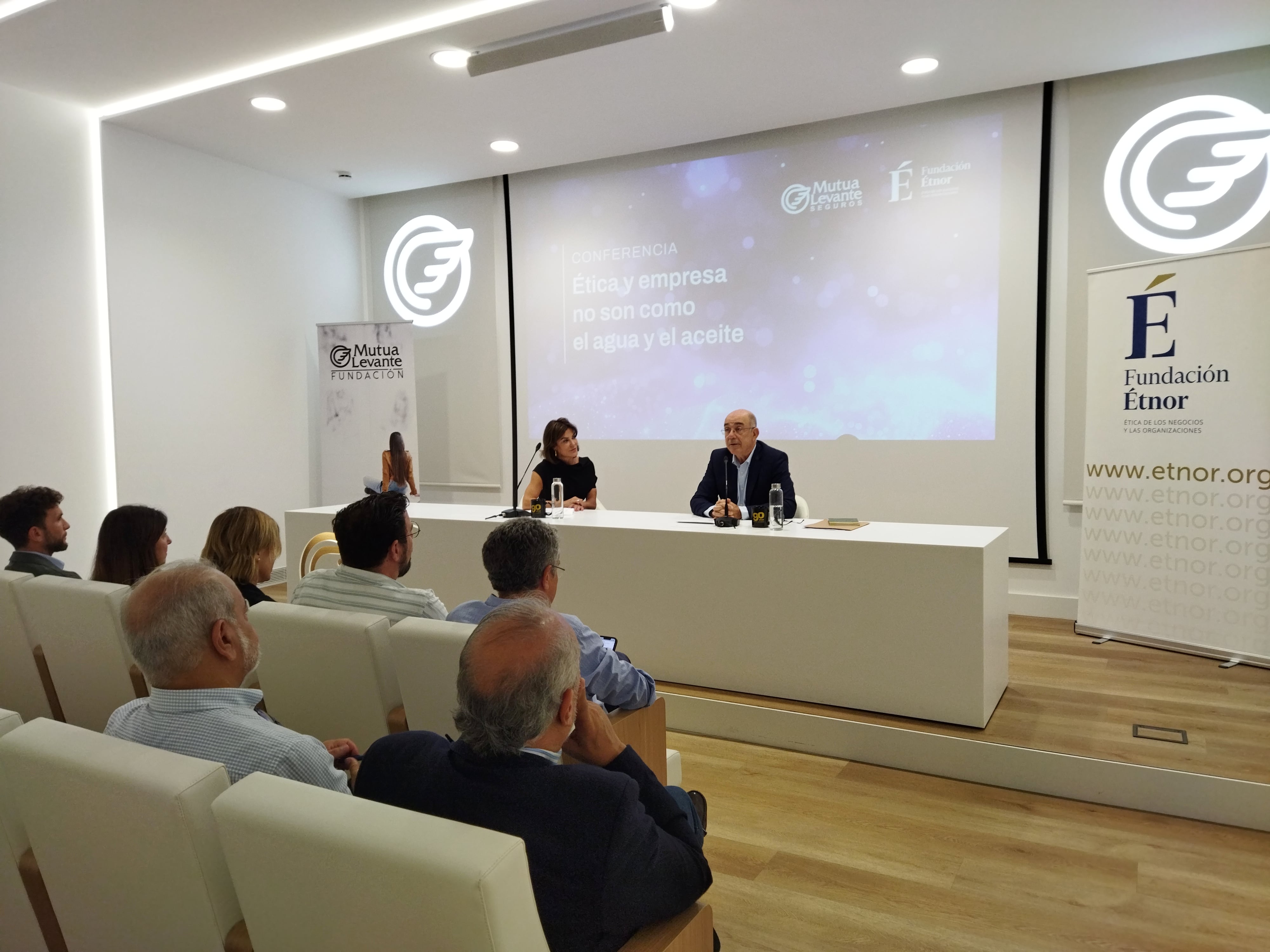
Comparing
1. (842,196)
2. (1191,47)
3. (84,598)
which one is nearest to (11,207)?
(84,598)

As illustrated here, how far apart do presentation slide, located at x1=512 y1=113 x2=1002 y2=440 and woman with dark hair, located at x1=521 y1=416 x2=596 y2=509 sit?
1.48 meters

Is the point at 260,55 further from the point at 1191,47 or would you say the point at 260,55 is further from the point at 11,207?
the point at 1191,47

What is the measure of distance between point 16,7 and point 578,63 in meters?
2.76

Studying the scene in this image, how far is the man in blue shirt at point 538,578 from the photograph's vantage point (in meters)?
2.23

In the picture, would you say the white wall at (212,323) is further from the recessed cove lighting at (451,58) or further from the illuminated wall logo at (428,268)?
the recessed cove lighting at (451,58)

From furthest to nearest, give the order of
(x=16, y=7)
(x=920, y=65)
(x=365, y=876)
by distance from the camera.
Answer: (x=920, y=65)
(x=16, y=7)
(x=365, y=876)

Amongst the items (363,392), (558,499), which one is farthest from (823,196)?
(363,392)

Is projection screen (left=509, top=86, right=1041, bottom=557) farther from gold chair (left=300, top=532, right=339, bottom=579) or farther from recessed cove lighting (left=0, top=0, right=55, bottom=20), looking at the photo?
recessed cove lighting (left=0, top=0, right=55, bottom=20)

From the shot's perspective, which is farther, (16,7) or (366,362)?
(366,362)

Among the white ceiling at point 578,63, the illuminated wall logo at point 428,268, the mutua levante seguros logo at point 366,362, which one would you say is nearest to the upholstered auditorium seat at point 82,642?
the white ceiling at point 578,63

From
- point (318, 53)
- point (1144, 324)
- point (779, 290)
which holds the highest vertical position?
point (318, 53)

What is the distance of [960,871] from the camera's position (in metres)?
2.58

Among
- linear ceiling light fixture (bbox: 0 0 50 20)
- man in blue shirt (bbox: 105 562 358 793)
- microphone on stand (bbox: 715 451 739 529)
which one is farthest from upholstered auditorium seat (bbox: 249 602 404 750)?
linear ceiling light fixture (bbox: 0 0 50 20)

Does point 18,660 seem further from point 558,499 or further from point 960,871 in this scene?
point 960,871
